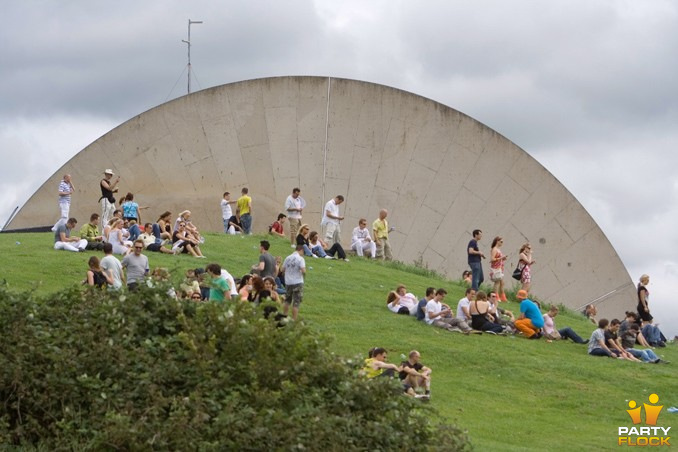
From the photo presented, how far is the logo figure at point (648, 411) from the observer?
16.1 m

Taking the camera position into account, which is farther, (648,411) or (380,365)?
(648,411)

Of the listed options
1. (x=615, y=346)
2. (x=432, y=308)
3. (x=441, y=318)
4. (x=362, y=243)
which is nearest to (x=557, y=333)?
(x=615, y=346)

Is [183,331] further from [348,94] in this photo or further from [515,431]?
[348,94]

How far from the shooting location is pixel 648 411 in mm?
16516

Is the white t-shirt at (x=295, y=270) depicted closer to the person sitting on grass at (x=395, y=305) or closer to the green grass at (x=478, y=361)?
the green grass at (x=478, y=361)

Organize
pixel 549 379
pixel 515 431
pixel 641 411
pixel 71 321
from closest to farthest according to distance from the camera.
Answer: pixel 71 321
pixel 515 431
pixel 641 411
pixel 549 379

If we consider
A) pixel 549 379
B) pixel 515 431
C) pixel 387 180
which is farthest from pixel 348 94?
pixel 515 431

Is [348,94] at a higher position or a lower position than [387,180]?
higher

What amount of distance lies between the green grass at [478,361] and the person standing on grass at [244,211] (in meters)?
3.89

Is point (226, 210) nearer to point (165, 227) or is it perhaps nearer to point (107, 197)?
point (107, 197)

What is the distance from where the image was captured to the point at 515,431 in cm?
1469

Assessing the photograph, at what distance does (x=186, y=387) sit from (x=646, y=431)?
6798 mm

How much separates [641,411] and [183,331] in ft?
25.0

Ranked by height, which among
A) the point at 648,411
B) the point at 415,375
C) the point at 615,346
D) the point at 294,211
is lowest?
the point at 648,411
